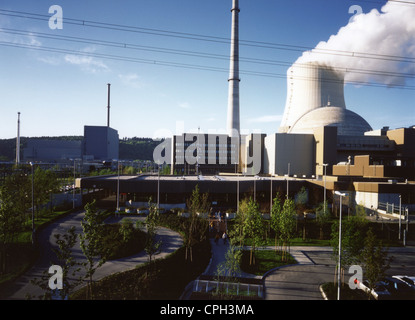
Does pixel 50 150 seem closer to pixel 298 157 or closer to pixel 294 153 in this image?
pixel 294 153

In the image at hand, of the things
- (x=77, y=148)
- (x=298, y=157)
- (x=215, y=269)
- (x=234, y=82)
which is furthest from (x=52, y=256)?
(x=77, y=148)

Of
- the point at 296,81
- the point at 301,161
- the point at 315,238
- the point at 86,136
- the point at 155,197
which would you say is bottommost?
the point at 315,238

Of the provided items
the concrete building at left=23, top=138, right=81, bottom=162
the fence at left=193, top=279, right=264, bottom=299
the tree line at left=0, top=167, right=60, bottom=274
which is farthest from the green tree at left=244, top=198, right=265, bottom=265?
the concrete building at left=23, top=138, right=81, bottom=162

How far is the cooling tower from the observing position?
60.4m

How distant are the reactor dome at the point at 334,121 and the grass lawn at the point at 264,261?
158 ft

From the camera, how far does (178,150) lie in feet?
284

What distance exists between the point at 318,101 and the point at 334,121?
6938 millimetres

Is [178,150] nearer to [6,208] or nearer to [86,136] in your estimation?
[86,136]

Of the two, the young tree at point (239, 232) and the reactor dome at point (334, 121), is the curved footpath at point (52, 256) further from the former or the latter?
the reactor dome at point (334, 121)

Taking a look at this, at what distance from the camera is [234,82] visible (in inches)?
3221

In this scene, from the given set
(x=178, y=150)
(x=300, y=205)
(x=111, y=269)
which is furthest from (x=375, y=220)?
(x=178, y=150)

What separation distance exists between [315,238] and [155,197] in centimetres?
2277

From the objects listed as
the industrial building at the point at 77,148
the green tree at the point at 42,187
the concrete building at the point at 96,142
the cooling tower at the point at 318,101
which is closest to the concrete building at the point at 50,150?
the industrial building at the point at 77,148

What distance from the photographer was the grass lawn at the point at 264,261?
1748 centimetres
